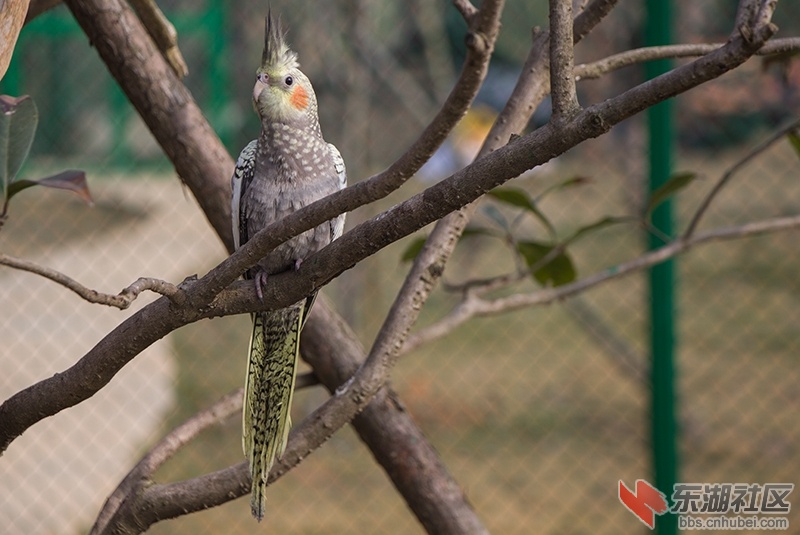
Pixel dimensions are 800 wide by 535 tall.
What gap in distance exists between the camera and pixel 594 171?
476 cm

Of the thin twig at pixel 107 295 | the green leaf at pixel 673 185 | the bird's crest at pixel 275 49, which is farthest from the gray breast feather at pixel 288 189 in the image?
the green leaf at pixel 673 185

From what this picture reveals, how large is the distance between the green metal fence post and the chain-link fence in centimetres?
25

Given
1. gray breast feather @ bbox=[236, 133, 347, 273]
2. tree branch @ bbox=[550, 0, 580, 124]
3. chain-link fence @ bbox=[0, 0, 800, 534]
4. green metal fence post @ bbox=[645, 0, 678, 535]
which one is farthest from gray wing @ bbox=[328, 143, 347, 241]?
chain-link fence @ bbox=[0, 0, 800, 534]

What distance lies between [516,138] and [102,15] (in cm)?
94

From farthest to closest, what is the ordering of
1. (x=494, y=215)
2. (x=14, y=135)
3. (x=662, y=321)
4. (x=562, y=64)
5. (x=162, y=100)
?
(x=662, y=321)
(x=494, y=215)
(x=162, y=100)
(x=14, y=135)
(x=562, y=64)

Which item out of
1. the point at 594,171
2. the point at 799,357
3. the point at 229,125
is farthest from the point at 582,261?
the point at 229,125

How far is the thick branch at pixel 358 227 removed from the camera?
2.65 feet

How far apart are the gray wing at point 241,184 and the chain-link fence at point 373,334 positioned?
1809mm

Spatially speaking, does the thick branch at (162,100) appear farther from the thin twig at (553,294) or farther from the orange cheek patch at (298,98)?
the thin twig at (553,294)

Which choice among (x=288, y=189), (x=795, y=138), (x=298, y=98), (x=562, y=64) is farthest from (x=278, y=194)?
(x=795, y=138)

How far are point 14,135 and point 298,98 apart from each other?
0.44 m

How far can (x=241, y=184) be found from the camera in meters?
1.49
